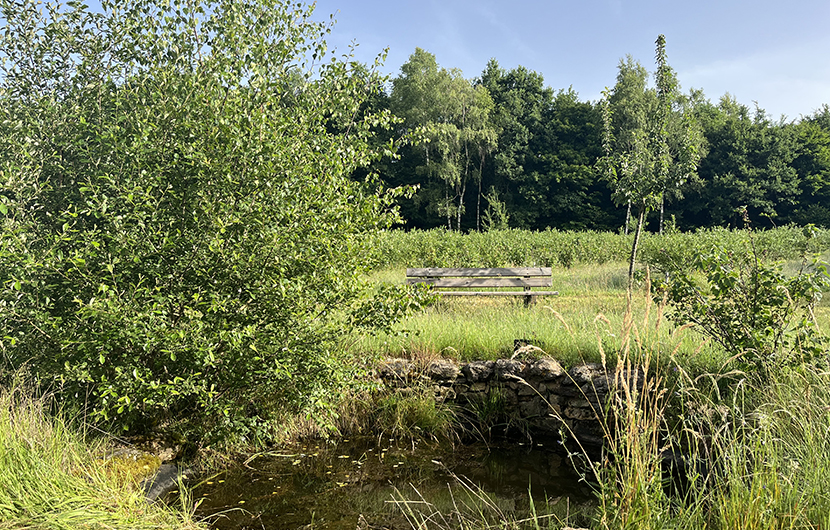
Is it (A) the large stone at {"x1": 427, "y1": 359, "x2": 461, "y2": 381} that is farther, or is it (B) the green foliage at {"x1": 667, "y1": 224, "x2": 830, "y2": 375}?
(A) the large stone at {"x1": 427, "y1": 359, "x2": 461, "y2": 381}

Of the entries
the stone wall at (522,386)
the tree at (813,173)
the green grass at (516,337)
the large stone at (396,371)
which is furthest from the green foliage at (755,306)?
the tree at (813,173)

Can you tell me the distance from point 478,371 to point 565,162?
128 feet

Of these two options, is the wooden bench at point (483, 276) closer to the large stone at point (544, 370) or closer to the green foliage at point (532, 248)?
the large stone at point (544, 370)

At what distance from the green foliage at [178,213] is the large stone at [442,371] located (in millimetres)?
1689

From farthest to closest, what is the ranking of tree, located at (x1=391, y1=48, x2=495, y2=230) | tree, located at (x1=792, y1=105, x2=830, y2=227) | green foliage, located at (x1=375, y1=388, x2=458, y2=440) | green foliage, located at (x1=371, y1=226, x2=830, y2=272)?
tree, located at (x1=792, y1=105, x2=830, y2=227), tree, located at (x1=391, y1=48, x2=495, y2=230), green foliage, located at (x1=371, y1=226, x2=830, y2=272), green foliage, located at (x1=375, y1=388, x2=458, y2=440)

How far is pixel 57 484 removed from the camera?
10.7 ft

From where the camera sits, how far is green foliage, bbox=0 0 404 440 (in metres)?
3.82

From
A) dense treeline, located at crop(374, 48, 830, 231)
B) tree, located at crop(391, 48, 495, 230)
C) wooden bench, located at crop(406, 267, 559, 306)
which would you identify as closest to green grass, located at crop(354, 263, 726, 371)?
wooden bench, located at crop(406, 267, 559, 306)

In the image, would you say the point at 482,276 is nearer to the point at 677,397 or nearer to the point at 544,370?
the point at 544,370

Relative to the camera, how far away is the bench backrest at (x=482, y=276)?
36.6 ft

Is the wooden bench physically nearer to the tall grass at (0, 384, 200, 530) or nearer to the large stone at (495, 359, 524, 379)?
the large stone at (495, 359, 524, 379)

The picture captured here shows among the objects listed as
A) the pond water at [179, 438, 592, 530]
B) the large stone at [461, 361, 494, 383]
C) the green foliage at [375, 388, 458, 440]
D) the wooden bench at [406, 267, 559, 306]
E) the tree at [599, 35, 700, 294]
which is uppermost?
the tree at [599, 35, 700, 294]

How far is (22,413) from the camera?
11.7 feet

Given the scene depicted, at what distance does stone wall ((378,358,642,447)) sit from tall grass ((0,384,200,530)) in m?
3.01
